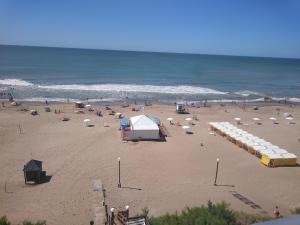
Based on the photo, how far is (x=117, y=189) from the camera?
16.6m

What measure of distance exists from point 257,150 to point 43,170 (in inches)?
563

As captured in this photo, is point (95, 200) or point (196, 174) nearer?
point (95, 200)

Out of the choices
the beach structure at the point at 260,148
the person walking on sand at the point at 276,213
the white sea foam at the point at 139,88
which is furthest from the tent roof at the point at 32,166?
the white sea foam at the point at 139,88

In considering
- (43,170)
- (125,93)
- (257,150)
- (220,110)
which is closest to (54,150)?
(43,170)

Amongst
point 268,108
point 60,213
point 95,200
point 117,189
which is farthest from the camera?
point 268,108

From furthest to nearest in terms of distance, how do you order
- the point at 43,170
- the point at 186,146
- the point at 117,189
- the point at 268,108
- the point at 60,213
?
1. the point at 268,108
2. the point at 186,146
3. the point at 43,170
4. the point at 117,189
5. the point at 60,213

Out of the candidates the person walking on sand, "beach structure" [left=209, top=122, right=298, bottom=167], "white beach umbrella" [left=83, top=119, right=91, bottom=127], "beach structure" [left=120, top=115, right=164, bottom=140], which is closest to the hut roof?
"beach structure" [left=120, top=115, right=164, bottom=140]

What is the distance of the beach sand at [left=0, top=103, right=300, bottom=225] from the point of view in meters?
15.2

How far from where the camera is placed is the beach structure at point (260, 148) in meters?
20.6

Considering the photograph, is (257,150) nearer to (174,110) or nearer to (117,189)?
(117,189)

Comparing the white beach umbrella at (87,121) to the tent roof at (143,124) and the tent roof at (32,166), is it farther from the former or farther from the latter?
the tent roof at (32,166)

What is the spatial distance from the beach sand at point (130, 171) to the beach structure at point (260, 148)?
0.49 metres

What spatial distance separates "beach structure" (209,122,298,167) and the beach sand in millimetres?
486

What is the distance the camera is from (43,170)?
61.9 ft
